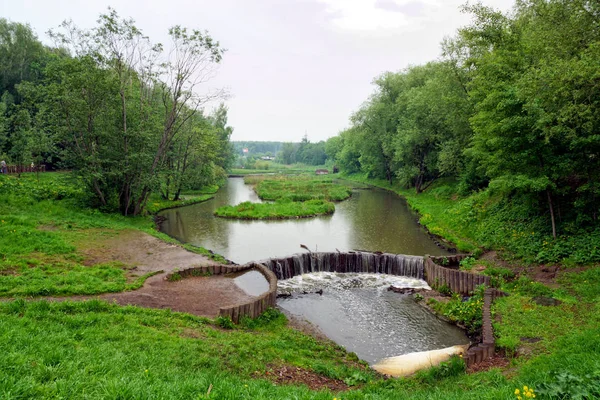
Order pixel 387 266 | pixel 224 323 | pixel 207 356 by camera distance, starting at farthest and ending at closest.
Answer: pixel 387 266 < pixel 224 323 < pixel 207 356

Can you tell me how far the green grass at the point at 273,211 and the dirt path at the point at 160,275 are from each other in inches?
440

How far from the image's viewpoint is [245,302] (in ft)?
41.9

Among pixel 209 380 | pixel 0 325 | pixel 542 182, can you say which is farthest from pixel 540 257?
pixel 0 325

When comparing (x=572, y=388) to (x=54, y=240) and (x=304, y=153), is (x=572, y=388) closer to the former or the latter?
(x=54, y=240)

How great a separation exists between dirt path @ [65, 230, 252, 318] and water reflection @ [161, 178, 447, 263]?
344cm

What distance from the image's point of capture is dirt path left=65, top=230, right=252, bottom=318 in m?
12.0

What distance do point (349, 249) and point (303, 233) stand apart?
18.6ft

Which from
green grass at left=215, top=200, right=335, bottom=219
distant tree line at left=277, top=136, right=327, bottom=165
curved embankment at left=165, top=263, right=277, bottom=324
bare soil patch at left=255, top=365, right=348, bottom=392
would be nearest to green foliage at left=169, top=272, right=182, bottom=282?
curved embankment at left=165, top=263, right=277, bottom=324

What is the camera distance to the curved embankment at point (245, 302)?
1144 cm

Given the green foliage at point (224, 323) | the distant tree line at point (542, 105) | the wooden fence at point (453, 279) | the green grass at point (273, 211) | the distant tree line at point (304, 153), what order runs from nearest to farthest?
the green foliage at point (224, 323), the distant tree line at point (542, 105), the wooden fence at point (453, 279), the green grass at point (273, 211), the distant tree line at point (304, 153)

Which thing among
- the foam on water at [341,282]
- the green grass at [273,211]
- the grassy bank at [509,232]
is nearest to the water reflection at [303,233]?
the green grass at [273,211]

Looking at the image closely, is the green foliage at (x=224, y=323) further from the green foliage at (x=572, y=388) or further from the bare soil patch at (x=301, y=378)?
the green foliage at (x=572, y=388)

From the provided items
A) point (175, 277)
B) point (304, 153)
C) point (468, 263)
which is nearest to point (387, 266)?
point (468, 263)

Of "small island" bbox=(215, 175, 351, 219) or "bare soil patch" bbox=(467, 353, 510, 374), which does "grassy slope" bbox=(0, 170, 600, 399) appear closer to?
"bare soil patch" bbox=(467, 353, 510, 374)
